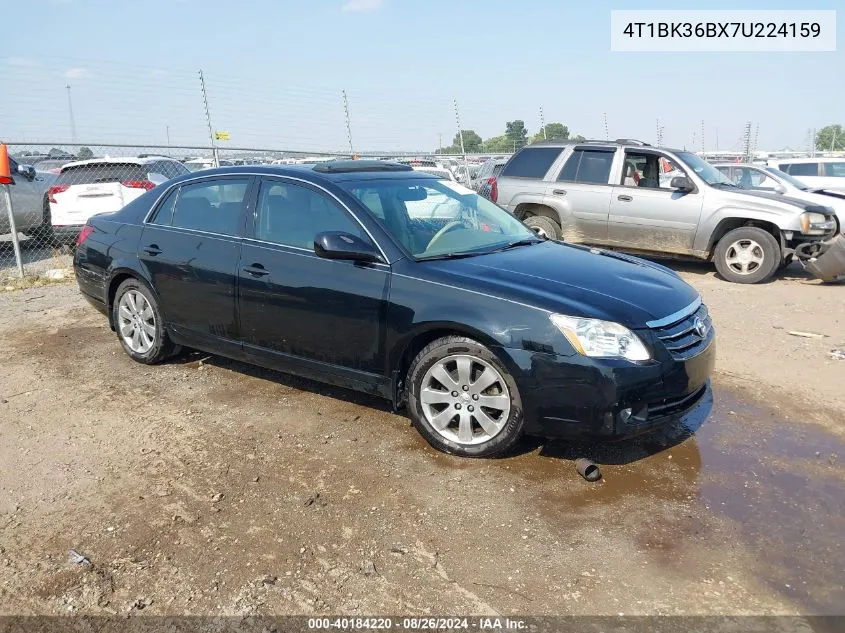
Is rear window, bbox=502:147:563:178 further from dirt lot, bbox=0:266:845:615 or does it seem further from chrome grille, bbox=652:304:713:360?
chrome grille, bbox=652:304:713:360

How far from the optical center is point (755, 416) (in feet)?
15.0

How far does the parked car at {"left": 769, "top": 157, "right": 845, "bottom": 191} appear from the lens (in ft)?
48.3

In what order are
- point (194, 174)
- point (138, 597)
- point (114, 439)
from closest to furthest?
1. point (138, 597)
2. point (114, 439)
3. point (194, 174)

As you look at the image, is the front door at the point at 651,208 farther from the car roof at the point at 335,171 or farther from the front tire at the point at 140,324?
the front tire at the point at 140,324

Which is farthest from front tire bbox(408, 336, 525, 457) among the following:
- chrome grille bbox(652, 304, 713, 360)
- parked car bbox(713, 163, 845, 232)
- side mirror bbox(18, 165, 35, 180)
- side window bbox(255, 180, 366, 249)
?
side mirror bbox(18, 165, 35, 180)

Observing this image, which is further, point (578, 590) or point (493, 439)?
point (493, 439)

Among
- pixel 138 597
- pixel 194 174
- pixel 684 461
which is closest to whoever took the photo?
pixel 138 597

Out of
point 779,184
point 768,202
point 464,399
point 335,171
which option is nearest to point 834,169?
point 779,184

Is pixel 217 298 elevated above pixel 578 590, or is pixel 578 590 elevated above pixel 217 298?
pixel 217 298

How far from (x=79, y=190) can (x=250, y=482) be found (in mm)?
8418

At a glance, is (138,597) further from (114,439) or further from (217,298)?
(217,298)

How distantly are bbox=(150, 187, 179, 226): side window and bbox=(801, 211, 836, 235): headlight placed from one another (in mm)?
7486

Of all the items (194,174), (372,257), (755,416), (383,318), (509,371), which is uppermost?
(194,174)

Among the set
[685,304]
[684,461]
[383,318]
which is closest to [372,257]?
[383,318]
